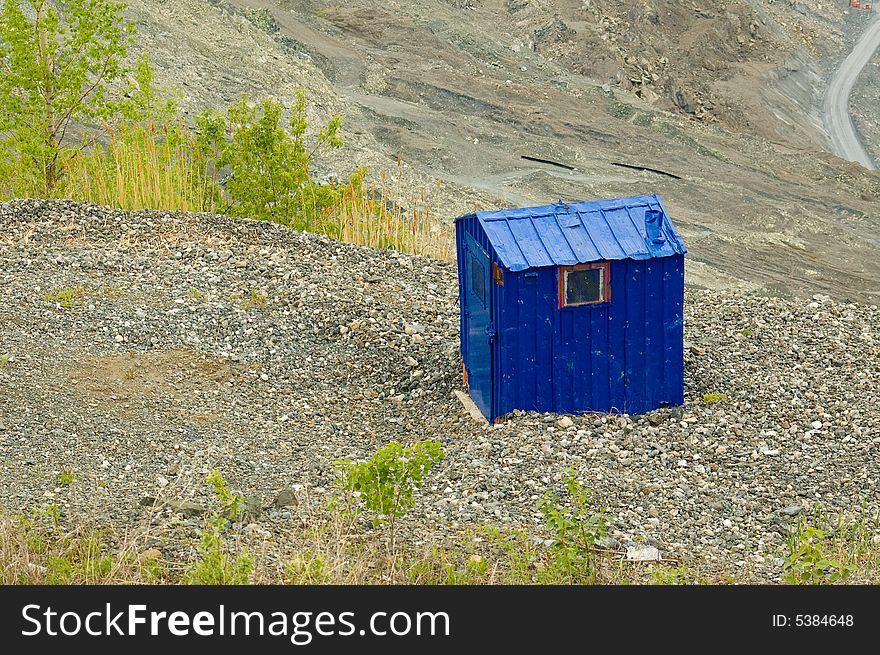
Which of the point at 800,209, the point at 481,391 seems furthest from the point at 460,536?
the point at 800,209

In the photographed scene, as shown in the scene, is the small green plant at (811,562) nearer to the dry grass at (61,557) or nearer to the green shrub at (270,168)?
the dry grass at (61,557)

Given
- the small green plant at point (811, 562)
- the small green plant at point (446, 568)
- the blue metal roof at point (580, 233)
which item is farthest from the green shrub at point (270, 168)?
the small green plant at point (811, 562)

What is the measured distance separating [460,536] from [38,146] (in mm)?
8225

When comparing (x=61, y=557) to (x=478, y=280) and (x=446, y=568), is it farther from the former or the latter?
(x=478, y=280)

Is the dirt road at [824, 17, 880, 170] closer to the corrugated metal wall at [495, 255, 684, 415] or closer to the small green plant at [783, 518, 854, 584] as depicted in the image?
the corrugated metal wall at [495, 255, 684, 415]

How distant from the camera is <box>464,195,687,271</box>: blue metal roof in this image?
739 cm

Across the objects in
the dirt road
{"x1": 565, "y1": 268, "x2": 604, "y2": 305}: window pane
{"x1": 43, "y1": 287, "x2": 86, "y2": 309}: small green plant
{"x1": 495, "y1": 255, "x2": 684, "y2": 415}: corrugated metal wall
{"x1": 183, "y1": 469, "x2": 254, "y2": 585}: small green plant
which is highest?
the dirt road

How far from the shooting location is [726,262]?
18.3 m

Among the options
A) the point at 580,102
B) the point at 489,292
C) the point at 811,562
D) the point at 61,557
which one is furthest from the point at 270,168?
the point at 580,102

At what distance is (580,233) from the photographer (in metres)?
7.55

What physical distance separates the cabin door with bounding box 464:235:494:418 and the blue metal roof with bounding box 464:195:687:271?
278 millimetres

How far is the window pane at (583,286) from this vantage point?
745 centimetres

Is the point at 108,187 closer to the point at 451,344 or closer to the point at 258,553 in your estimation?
the point at 451,344

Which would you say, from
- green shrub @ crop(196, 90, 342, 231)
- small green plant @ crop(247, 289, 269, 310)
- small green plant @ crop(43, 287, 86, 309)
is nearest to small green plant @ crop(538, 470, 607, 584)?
small green plant @ crop(247, 289, 269, 310)
